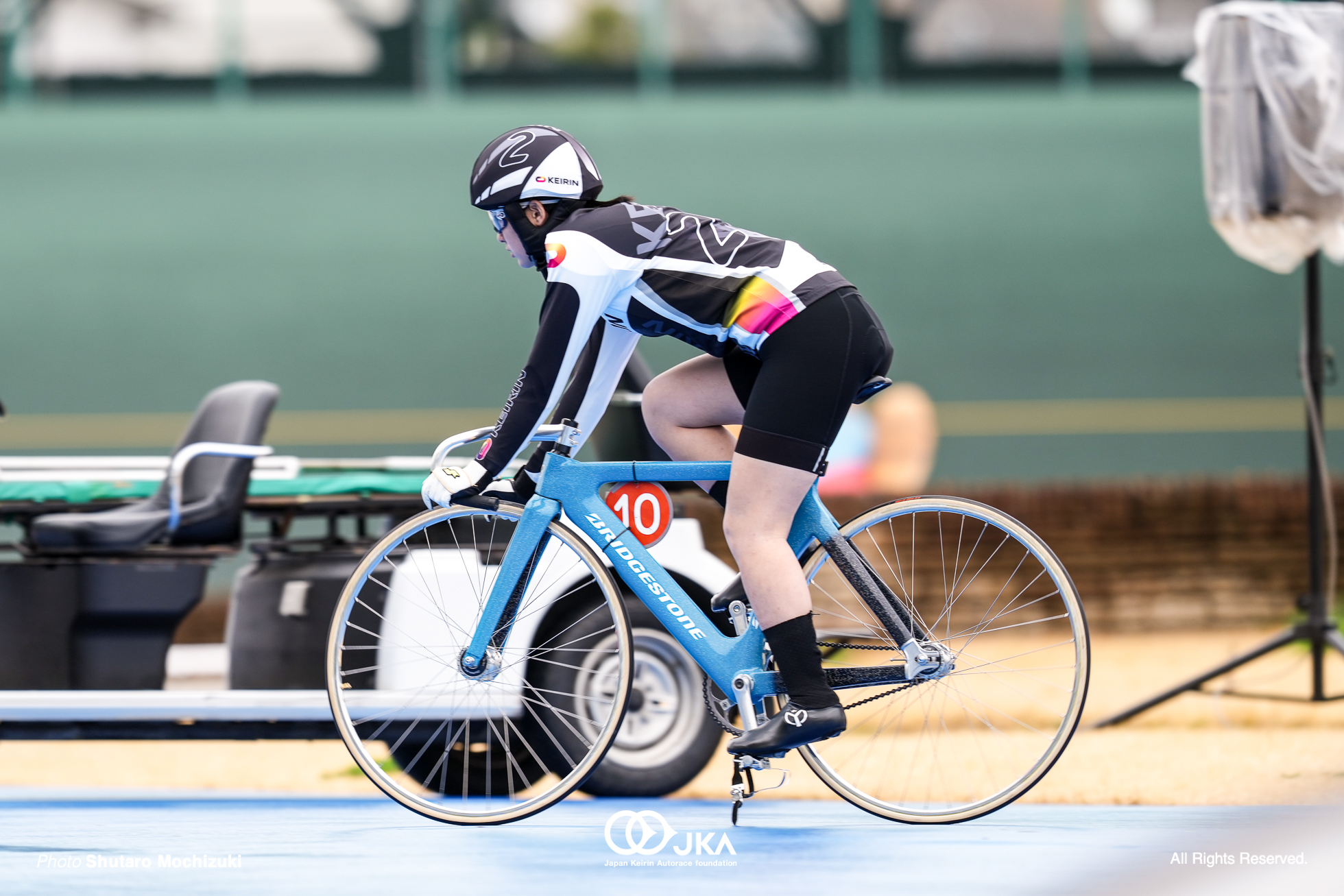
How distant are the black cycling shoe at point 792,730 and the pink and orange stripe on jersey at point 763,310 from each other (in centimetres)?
87

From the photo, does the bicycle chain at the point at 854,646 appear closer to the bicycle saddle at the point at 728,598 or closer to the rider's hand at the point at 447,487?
the bicycle saddle at the point at 728,598

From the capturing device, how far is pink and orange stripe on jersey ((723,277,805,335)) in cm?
315

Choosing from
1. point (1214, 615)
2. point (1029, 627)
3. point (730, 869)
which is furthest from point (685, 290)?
point (1214, 615)

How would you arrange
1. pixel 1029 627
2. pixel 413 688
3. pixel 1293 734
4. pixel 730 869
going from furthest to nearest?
pixel 1029 627, pixel 1293 734, pixel 413 688, pixel 730 869

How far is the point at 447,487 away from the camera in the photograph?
3.20 meters

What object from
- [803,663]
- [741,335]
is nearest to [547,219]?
[741,335]

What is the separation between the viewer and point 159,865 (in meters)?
3.10

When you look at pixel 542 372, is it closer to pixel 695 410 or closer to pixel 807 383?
pixel 695 410

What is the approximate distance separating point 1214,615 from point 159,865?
7.82 m

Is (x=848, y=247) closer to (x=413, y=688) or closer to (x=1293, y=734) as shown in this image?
(x=1293, y=734)

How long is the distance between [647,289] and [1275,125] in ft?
11.0

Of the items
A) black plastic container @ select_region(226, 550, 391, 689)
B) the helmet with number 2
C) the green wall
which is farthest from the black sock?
the green wall

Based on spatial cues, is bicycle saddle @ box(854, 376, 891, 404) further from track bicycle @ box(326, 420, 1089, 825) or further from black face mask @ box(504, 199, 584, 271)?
black face mask @ box(504, 199, 584, 271)

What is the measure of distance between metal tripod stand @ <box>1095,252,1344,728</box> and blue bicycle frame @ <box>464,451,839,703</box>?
2.52 m
